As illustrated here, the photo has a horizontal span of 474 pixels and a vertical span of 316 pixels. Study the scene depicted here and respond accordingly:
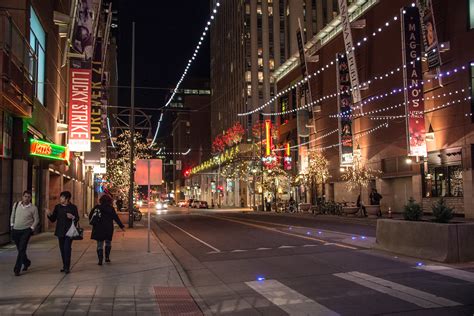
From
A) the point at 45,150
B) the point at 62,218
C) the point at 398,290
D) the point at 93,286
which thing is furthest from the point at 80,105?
the point at 398,290

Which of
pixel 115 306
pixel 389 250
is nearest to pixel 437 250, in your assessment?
pixel 389 250

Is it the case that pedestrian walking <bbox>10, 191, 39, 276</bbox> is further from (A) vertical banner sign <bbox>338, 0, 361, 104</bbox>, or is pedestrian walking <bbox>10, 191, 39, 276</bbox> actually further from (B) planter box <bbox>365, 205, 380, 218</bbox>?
(A) vertical banner sign <bbox>338, 0, 361, 104</bbox>

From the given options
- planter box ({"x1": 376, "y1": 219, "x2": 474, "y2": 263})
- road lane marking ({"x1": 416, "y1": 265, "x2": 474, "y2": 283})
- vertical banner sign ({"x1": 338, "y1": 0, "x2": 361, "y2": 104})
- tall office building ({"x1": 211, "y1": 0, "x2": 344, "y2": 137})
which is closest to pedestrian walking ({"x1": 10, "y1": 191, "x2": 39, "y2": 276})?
road lane marking ({"x1": 416, "y1": 265, "x2": 474, "y2": 283})

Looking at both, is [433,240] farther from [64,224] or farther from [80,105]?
[80,105]

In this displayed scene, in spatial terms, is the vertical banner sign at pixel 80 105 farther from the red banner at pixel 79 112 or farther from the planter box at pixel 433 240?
the planter box at pixel 433 240

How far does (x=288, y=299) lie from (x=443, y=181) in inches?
1014

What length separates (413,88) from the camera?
105 feet

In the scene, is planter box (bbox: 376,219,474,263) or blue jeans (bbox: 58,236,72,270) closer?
blue jeans (bbox: 58,236,72,270)

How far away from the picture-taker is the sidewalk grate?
25.5ft

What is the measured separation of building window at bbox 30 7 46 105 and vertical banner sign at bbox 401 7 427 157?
20842 mm

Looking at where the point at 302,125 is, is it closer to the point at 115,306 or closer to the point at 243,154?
the point at 243,154

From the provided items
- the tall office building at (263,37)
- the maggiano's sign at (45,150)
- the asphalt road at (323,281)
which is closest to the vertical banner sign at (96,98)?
the maggiano's sign at (45,150)

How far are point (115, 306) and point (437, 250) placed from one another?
752 centimetres

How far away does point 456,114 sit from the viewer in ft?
97.2
